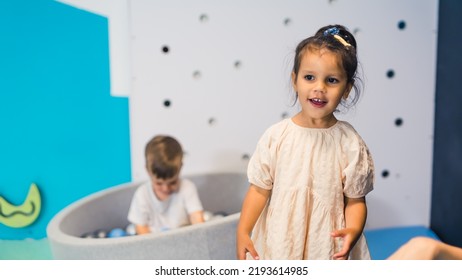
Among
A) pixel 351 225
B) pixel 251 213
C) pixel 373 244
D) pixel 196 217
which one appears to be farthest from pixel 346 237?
pixel 196 217

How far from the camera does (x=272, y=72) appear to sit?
→ 104 centimetres

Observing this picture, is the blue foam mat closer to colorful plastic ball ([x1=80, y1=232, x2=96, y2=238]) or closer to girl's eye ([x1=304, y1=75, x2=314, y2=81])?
girl's eye ([x1=304, y1=75, x2=314, y2=81])

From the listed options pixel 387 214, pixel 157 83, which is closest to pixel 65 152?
pixel 157 83

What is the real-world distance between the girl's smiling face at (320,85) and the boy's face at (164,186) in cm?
52

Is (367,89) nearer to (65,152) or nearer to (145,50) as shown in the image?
(145,50)

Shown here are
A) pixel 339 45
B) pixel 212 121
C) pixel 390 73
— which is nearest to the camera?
pixel 339 45

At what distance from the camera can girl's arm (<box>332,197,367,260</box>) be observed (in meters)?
0.69

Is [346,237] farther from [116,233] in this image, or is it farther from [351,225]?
[116,233]

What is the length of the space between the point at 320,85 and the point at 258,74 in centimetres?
39

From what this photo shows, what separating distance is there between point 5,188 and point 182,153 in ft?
1.34

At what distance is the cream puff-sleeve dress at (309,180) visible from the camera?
0.69m

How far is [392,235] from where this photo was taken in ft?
3.59

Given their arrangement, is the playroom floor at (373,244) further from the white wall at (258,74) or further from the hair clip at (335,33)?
the hair clip at (335,33)

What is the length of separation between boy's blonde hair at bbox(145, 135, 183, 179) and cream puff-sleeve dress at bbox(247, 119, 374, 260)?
41 cm
